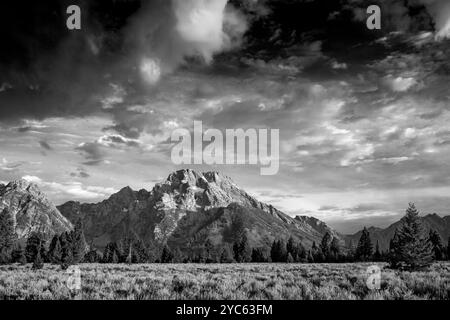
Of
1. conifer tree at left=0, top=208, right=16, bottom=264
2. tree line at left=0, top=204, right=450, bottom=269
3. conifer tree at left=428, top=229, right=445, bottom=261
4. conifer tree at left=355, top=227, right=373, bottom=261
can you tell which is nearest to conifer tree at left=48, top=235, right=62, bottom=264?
tree line at left=0, top=204, right=450, bottom=269

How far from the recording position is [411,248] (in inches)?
1215

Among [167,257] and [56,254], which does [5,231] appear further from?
[167,257]

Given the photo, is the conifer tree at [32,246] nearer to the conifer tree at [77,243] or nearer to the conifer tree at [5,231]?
the conifer tree at [5,231]

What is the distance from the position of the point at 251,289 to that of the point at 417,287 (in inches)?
285

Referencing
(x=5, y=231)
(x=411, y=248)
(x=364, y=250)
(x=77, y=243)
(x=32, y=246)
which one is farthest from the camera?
(x=364, y=250)

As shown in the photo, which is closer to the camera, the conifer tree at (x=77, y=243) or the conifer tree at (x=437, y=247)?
the conifer tree at (x=77, y=243)

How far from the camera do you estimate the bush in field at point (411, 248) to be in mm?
30403

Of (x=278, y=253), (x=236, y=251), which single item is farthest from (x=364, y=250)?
(x=236, y=251)

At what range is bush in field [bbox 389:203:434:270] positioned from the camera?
99.7ft

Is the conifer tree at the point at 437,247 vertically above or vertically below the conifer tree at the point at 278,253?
above

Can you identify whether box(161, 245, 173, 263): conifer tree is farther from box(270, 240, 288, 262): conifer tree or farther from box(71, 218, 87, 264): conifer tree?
box(71, 218, 87, 264): conifer tree

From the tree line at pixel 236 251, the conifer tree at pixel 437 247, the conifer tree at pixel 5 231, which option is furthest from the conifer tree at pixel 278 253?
the conifer tree at pixel 5 231

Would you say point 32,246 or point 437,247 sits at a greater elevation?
point 437,247
